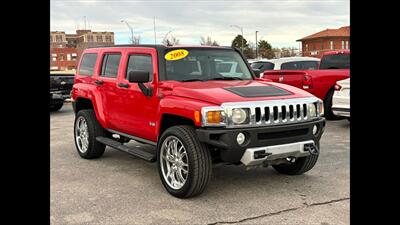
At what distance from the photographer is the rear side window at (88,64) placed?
7109 millimetres

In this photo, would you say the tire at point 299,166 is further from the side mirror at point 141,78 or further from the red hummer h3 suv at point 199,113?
the side mirror at point 141,78

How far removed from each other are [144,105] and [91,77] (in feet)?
6.20

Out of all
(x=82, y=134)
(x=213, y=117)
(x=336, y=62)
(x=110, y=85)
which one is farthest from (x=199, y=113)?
(x=336, y=62)

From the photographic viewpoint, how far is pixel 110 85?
20.7ft

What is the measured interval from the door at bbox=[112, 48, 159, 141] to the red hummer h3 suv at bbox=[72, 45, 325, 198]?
1 centimetres

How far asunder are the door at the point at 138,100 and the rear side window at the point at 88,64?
115cm

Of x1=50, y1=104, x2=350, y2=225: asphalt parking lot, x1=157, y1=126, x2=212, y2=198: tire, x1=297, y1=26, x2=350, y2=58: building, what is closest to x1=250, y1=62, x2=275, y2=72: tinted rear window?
x1=50, y1=104, x2=350, y2=225: asphalt parking lot

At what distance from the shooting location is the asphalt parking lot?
4148mm

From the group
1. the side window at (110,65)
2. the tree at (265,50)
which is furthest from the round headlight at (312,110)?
the tree at (265,50)

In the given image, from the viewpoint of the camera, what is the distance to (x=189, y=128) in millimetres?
4715

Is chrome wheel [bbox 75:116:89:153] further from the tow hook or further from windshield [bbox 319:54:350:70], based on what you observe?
windshield [bbox 319:54:350:70]
